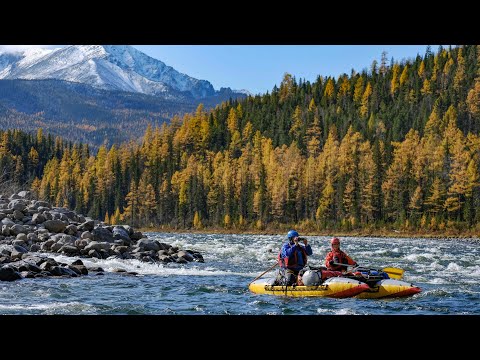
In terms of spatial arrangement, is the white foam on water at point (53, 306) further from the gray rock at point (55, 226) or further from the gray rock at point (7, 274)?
the gray rock at point (55, 226)

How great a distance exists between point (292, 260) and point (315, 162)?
86.5m

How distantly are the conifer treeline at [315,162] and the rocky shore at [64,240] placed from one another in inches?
2144

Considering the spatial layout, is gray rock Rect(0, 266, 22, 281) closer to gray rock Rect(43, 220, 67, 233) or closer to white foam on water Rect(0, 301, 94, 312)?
white foam on water Rect(0, 301, 94, 312)

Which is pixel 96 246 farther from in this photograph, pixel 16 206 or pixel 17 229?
pixel 16 206

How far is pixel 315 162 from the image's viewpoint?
347ft

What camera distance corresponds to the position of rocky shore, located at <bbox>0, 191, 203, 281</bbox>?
27156mm

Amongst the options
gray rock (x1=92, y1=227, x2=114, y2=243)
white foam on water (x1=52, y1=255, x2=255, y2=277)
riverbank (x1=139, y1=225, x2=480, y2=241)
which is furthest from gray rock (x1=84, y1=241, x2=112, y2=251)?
riverbank (x1=139, y1=225, x2=480, y2=241)

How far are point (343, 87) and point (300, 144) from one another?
29286 millimetres

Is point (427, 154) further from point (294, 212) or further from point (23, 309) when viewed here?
point (23, 309)

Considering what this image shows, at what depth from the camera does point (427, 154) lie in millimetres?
91500

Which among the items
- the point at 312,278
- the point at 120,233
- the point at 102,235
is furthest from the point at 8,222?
the point at 312,278
